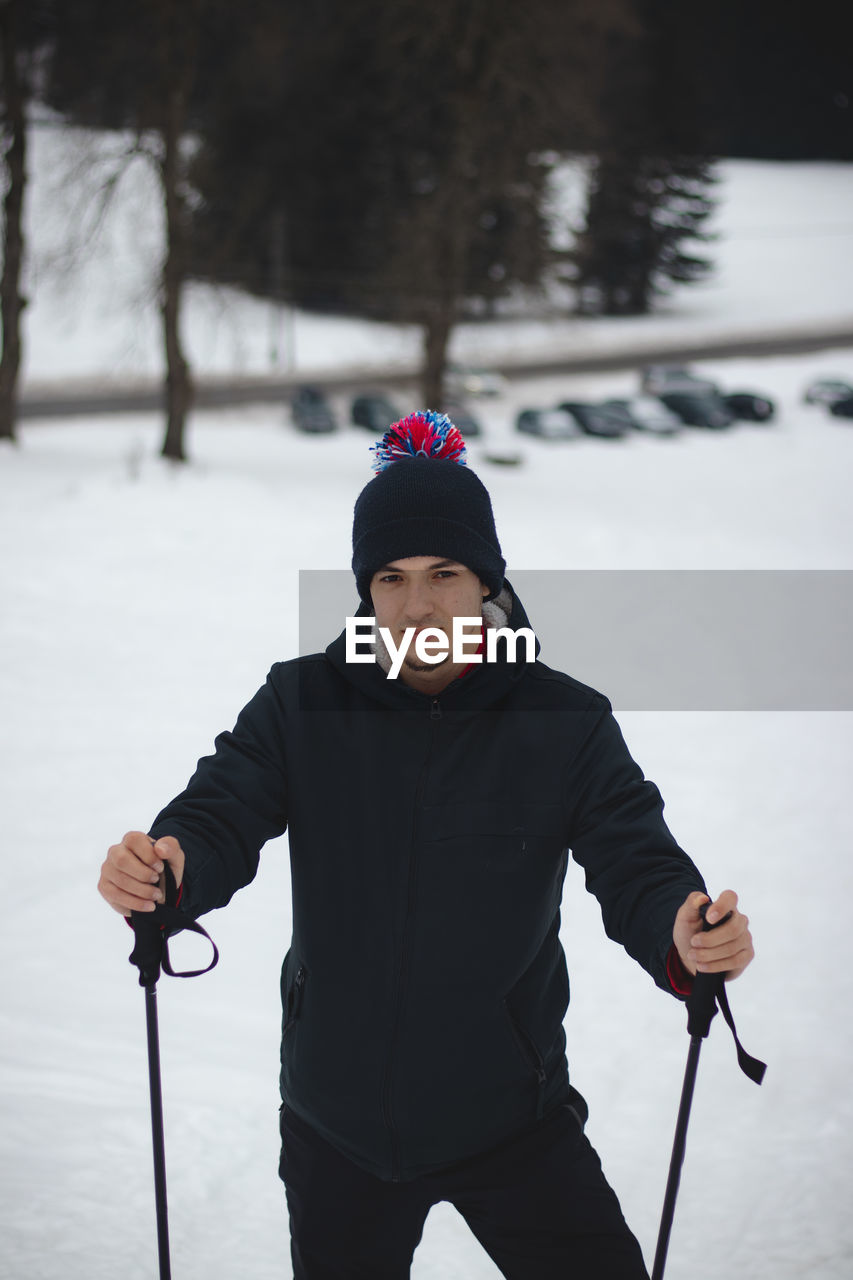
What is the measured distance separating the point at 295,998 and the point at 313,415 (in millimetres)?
21520

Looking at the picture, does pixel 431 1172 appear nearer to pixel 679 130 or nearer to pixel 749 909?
pixel 749 909

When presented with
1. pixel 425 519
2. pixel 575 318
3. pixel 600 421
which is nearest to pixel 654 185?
pixel 575 318

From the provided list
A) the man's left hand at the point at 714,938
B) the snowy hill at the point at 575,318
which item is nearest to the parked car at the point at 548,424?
the snowy hill at the point at 575,318

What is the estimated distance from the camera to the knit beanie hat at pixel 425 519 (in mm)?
1976

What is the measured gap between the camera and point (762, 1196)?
3693mm

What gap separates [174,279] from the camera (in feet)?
49.0

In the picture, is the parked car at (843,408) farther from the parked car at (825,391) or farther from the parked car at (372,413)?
the parked car at (372,413)

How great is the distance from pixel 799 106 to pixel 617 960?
52.3ft

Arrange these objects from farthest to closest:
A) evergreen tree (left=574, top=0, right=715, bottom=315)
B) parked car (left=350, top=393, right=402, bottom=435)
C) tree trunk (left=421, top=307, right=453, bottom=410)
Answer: evergreen tree (left=574, top=0, right=715, bottom=315)
parked car (left=350, top=393, right=402, bottom=435)
tree trunk (left=421, top=307, right=453, bottom=410)

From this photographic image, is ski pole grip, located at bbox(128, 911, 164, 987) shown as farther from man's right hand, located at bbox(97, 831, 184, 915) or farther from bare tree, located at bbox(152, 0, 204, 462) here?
bare tree, located at bbox(152, 0, 204, 462)

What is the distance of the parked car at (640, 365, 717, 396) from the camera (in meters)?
28.5

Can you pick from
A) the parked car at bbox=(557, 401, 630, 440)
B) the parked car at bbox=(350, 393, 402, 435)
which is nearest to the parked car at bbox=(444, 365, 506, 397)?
the parked car at bbox=(350, 393, 402, 435)

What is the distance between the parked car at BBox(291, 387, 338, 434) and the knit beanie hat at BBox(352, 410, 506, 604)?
2094 centimetres

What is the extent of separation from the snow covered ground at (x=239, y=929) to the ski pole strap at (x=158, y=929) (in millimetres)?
1651
